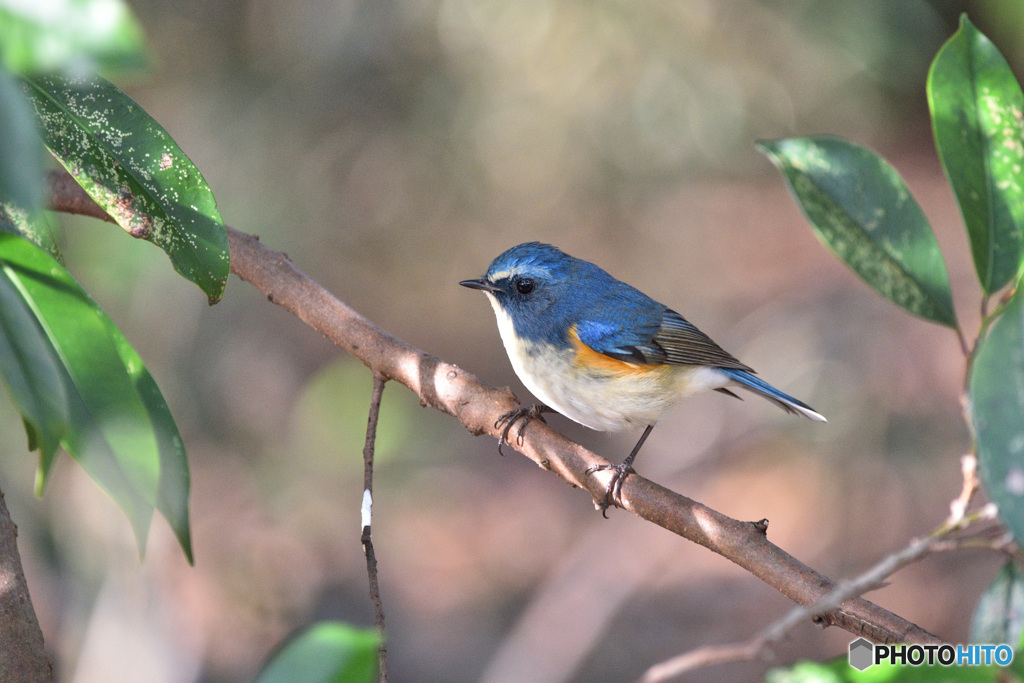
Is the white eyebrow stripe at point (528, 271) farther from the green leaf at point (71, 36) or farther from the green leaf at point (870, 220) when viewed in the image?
the green leaf at point (71, 36)

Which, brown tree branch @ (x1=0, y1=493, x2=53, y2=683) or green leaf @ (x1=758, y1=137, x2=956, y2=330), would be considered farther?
green leaf @ (x1=758, y1=137, x2=956, y2=330)

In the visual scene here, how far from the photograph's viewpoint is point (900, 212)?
1.55 meters

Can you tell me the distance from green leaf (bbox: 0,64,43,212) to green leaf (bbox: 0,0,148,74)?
0.39 metres

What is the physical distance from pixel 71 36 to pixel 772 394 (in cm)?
217

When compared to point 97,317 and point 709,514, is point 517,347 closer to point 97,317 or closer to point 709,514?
point 709,514

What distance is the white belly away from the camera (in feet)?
8.04

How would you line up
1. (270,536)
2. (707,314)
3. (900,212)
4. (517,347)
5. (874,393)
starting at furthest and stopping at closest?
(707,314)
(874,393)
(270,536)
(517,347)
(900,212)

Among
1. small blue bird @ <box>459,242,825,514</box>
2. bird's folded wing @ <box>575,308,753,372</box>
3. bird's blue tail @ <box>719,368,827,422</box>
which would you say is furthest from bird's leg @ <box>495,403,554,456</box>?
bird's blue tail @ <box>719,368,827,422</box>

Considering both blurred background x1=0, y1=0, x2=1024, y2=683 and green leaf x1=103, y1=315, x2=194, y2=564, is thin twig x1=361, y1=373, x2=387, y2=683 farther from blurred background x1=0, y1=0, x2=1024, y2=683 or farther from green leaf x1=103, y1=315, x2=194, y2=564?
blurred background x1=0, y1=0, x2=1024, y2=683

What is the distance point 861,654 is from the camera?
1.09 m

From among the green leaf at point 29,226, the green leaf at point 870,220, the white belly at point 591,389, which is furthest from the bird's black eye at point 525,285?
the green leaf at point 29,226

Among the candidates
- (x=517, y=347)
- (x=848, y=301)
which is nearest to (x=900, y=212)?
(x=517, y=347)

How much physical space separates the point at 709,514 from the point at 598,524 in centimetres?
473

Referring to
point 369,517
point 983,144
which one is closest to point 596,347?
point 369,517
